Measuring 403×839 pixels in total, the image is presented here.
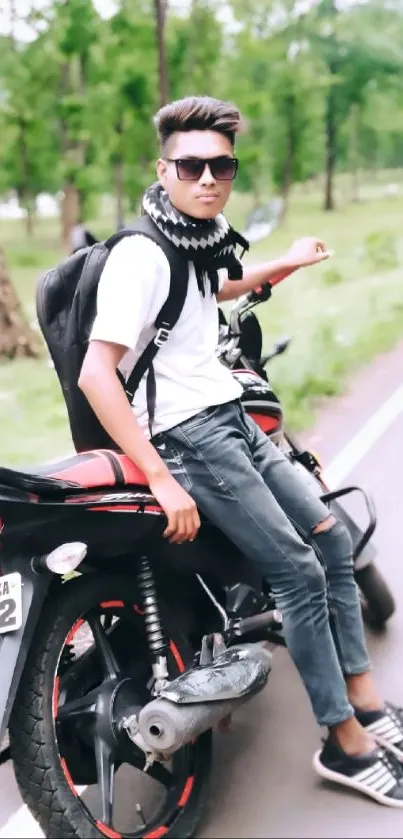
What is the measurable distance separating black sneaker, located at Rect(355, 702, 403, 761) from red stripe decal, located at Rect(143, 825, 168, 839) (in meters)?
0.72

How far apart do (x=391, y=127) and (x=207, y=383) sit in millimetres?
55264

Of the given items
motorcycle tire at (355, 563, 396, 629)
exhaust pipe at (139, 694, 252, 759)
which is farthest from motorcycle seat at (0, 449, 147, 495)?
motorcycle tire at (355, 563, 396, 629)

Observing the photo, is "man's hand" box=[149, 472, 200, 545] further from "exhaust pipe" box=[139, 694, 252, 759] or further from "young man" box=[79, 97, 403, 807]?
"exhaust pipe" box=[139, 694, 252, 759]

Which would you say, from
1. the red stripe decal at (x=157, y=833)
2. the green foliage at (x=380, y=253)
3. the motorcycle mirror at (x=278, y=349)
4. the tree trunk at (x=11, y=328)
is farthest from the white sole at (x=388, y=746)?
the green foliage at (x=380, y=253)

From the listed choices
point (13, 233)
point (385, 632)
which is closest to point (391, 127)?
point (13, 233)

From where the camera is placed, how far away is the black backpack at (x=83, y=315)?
8.93ft

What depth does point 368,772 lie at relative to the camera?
9.73ft

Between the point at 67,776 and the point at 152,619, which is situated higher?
the point at 152,619

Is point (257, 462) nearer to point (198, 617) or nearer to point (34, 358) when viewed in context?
point (198, 617)

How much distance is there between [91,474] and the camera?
2.67m

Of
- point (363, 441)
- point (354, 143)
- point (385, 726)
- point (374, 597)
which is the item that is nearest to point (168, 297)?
point (385, 726)

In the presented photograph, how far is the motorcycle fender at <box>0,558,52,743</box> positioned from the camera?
236 cm

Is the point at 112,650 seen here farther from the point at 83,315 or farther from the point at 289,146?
the point at 289,146

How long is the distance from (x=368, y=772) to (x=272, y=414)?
122cm
